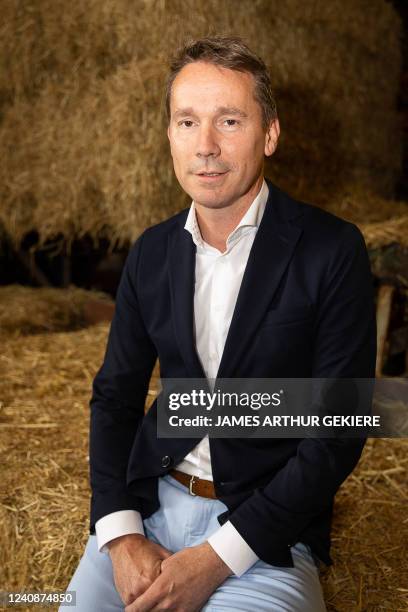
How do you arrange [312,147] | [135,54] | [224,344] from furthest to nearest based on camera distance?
1. [312,147]
2. [135,54]
3. [224,344]

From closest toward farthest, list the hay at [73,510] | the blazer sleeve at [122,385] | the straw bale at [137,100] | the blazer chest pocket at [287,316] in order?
the blazer chest pocket at [287,316]
the blazer sleeve at [122,385]
the hay at [73,510]
the straw bale at [137,100]

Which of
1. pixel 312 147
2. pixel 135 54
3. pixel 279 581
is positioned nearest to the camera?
pixel 279 581

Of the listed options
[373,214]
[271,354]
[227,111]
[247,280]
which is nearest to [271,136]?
[227,111]

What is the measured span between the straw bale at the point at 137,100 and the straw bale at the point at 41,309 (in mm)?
376

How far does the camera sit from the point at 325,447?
3.98ft

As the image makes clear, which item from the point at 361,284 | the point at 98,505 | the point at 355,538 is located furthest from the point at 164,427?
the point at 355,538

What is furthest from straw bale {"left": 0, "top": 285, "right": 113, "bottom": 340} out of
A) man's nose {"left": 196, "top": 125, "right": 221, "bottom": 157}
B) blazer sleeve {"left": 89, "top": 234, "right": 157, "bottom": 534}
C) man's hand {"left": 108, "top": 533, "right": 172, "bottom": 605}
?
man's nose {"left": 196, "top": 125, "right": 221, "bottom": 157}

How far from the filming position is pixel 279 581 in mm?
1177

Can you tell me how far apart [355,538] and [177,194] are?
1.68 m

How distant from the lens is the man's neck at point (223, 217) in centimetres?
131

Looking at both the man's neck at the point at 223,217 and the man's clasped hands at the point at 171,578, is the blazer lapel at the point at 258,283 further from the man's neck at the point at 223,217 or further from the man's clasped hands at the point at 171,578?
the man's clasped hands at the point at 171,578

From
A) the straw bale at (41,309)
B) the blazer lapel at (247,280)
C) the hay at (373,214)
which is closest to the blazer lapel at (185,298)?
the blazer lapel at (247,280)

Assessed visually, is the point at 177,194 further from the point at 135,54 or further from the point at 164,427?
the point at 164,427

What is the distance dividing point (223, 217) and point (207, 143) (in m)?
0.16
